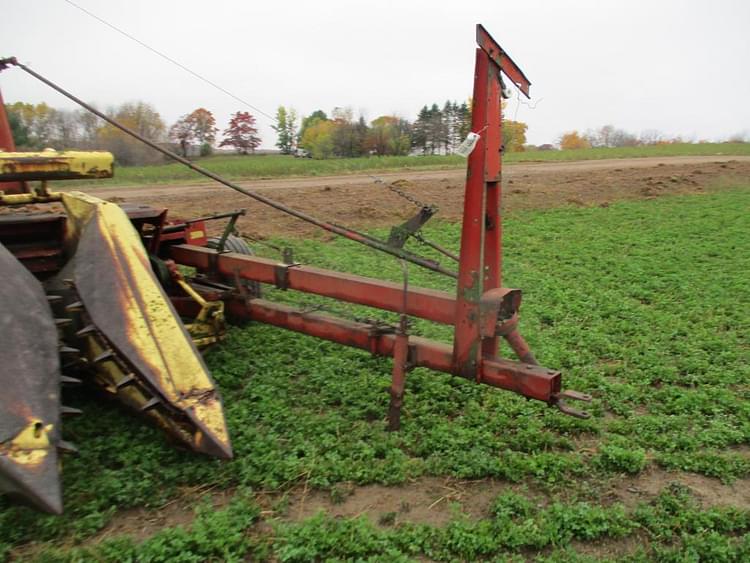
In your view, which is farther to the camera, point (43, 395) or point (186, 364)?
point (186, 364)

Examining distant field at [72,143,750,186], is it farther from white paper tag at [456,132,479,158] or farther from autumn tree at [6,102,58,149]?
white paper tag at [456,132,479,158]

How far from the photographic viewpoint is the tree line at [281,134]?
6637 millimetres

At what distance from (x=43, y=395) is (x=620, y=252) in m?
8.61

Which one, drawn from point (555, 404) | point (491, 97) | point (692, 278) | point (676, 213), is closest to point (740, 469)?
point (555, 404)

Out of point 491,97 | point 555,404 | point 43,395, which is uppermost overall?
point 491,97

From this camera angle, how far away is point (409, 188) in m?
16.4

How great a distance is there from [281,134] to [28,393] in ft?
14.3

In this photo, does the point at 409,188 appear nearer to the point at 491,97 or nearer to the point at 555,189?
the point at 555,189

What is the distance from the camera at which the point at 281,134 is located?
21.5ft

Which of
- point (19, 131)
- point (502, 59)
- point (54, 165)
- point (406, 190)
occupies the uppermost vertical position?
point (502, 59)

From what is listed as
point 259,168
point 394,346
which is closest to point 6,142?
point 394,346

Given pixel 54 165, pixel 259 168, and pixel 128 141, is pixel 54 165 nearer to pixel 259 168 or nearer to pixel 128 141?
pixel 128 141

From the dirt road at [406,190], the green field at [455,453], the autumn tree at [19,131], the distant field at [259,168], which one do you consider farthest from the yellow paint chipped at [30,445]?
the distant field at [259,168]

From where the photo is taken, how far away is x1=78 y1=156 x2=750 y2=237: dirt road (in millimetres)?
12969
